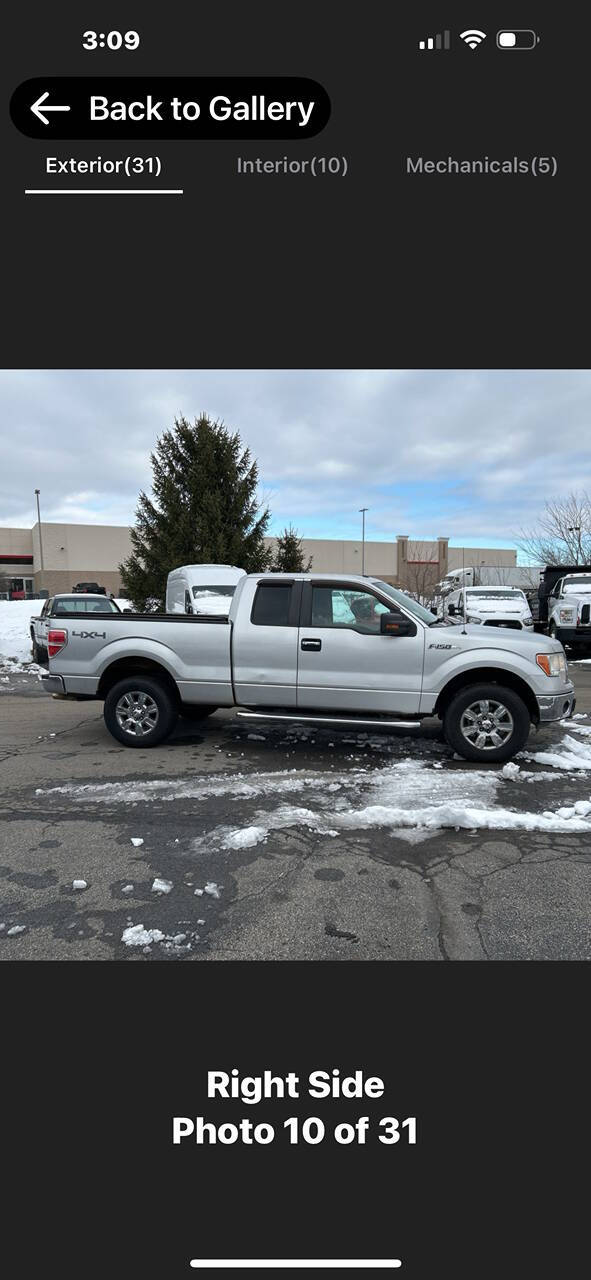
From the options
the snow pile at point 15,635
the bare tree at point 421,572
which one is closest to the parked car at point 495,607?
the snow pile at point 15,635

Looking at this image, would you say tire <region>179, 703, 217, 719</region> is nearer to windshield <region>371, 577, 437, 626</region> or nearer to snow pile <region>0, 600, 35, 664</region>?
windshield <region>371, 577, 437, 626</region>

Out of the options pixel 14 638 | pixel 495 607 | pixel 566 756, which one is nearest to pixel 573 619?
pixel 495 607

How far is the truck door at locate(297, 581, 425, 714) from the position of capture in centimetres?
541

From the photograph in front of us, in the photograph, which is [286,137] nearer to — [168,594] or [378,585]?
[378,585]

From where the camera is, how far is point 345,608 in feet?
18.8

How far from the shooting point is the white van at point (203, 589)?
1191 cm

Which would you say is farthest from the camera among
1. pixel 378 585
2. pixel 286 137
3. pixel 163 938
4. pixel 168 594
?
pixel 168 594

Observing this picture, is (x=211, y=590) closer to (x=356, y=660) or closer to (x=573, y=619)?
(x=356, y=660)

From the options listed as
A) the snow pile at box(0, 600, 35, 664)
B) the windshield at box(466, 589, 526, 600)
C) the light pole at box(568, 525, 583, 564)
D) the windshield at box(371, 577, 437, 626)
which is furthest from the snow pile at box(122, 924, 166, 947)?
the light pole at box(568, 525, 583, 564)
